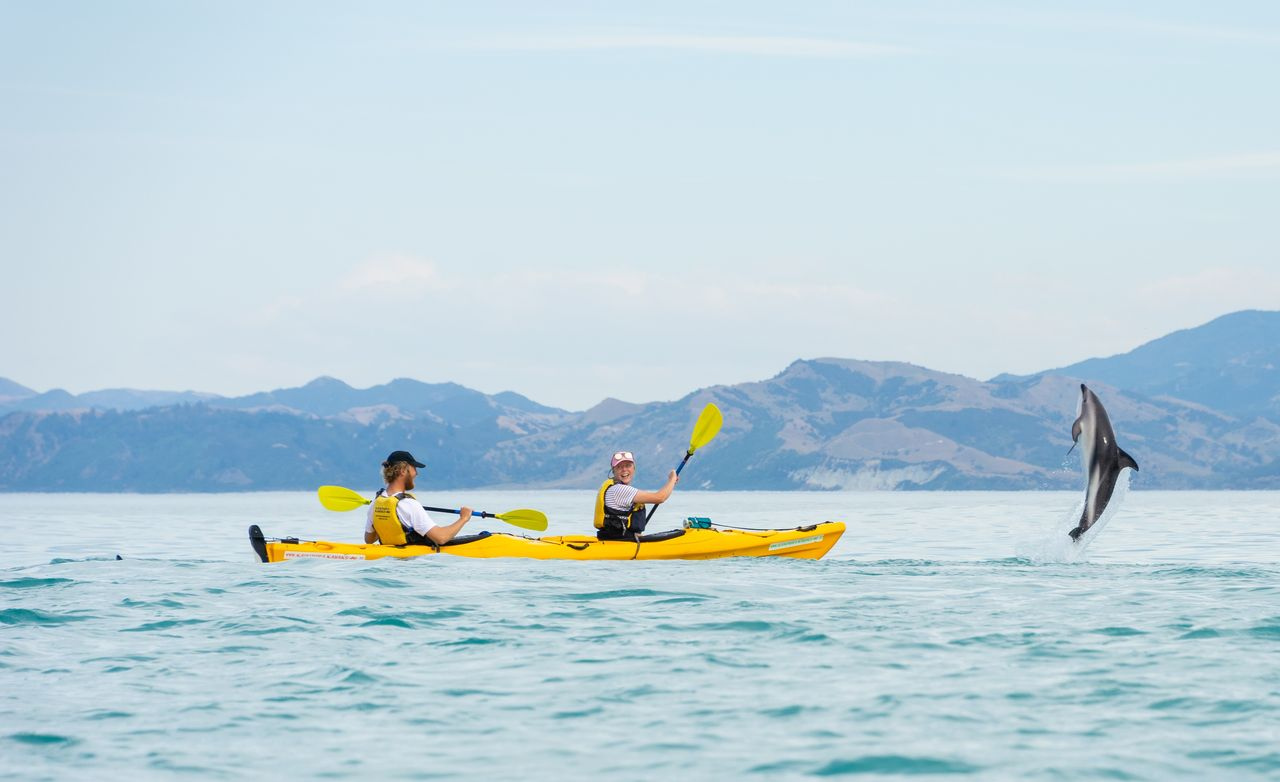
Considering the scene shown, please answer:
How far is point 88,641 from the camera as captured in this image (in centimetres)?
1166

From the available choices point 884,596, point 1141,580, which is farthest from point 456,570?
point 1141,580

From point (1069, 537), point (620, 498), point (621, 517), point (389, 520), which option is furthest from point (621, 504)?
point (1069, 537)

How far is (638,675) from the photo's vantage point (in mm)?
9781

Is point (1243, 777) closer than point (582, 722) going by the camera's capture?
Yes

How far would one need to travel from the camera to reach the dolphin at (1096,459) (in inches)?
677

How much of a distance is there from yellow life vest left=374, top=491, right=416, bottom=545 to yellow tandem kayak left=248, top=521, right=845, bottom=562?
0.39 ft

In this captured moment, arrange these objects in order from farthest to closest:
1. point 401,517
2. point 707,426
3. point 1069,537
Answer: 1. point 707,426
2. point 1069,537
3. point 401,517

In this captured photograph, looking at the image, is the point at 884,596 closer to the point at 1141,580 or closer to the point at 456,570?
the point at 1141,580

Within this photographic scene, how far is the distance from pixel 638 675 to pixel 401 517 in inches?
312

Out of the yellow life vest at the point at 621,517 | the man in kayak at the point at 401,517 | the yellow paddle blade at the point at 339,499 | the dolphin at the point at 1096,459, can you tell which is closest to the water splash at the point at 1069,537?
the dolphin at the point at 1096,459

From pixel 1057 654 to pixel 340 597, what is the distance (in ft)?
24.2

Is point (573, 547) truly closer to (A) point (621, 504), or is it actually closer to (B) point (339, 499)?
(A) point (621, 504)

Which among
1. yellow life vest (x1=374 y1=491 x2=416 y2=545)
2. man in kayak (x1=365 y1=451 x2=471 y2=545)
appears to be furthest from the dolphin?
yellow life vest (x1=374 y1=491 x2=416 y2=545)

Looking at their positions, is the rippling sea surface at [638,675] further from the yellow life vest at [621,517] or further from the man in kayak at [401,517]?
the yellow life vest at [621,517]
